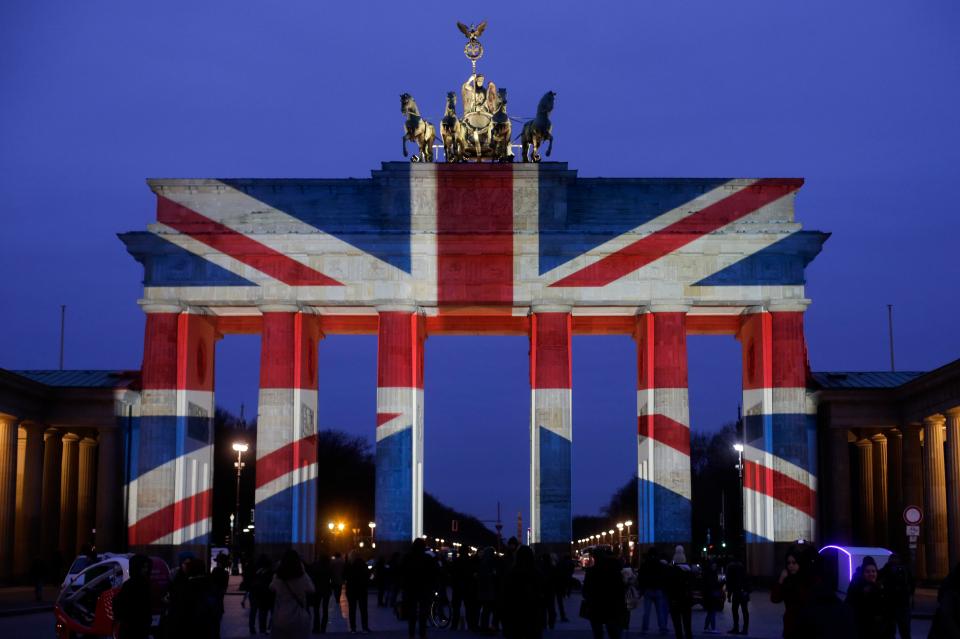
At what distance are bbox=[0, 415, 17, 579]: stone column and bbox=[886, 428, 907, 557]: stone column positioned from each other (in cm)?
3527

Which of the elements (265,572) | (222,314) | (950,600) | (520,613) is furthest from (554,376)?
(950,600)

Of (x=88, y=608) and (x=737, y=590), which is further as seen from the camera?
(x=737, y=590)

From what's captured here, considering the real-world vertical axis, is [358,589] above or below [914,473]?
below

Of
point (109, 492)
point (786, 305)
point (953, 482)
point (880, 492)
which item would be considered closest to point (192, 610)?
point (953, 482)

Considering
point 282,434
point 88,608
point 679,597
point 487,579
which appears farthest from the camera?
point 282,434

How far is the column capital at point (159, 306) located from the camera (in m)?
55.8

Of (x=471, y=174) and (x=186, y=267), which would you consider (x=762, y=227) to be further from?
(x=186, y=267)

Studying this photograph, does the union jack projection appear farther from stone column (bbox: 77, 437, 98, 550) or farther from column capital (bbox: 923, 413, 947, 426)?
stone column (bbox: 77, 437, 98, 550)

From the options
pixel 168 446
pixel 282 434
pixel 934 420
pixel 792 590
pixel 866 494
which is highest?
pixel 934 420

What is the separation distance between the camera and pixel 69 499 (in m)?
61.8

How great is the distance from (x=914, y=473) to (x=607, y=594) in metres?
38.7

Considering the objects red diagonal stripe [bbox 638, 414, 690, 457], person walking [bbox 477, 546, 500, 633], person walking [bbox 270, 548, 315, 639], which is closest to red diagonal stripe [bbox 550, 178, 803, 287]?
red diagonal stripe [bbox 638, 414, 690, 457]

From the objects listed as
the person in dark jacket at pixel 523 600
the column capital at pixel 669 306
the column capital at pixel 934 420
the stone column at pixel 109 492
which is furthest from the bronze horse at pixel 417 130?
the person in dark jacket at pixel 523 600

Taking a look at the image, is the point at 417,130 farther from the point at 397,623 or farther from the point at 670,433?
the point at 397,623
